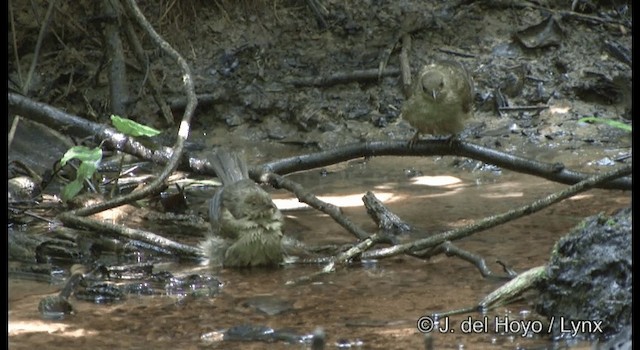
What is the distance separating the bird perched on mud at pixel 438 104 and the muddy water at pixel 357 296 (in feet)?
1.86

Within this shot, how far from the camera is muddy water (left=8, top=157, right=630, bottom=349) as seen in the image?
447 cm

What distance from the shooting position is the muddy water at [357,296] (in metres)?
4.47

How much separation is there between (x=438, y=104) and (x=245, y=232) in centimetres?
186

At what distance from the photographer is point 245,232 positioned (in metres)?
6.00

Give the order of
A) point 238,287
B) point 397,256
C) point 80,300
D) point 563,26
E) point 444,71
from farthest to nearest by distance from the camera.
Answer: point 563,26
point 444,71
point 397,256
point 238,287
point 80,300

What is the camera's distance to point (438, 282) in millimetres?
5449

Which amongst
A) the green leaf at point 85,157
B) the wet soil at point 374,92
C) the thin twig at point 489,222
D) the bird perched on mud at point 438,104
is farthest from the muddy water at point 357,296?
the green leaf at point 85,157

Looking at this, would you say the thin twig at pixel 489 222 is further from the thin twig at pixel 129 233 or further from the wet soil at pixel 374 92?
the thin twig at pixel 129 233

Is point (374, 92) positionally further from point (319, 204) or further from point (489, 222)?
point (489, 222)

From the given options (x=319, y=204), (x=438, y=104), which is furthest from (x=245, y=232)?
(x=438, y=104)

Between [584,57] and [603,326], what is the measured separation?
6408 mm

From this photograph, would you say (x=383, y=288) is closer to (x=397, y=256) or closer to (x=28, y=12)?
(x=397, y=256)

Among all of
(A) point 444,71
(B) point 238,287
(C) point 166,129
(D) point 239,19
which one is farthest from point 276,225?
(D) point 239,19

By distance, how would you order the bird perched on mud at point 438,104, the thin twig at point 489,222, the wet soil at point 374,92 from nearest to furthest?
the thin twig at point 489,222 < the bird perched on mud at point 438,104 < the wet soil at point 374,92
